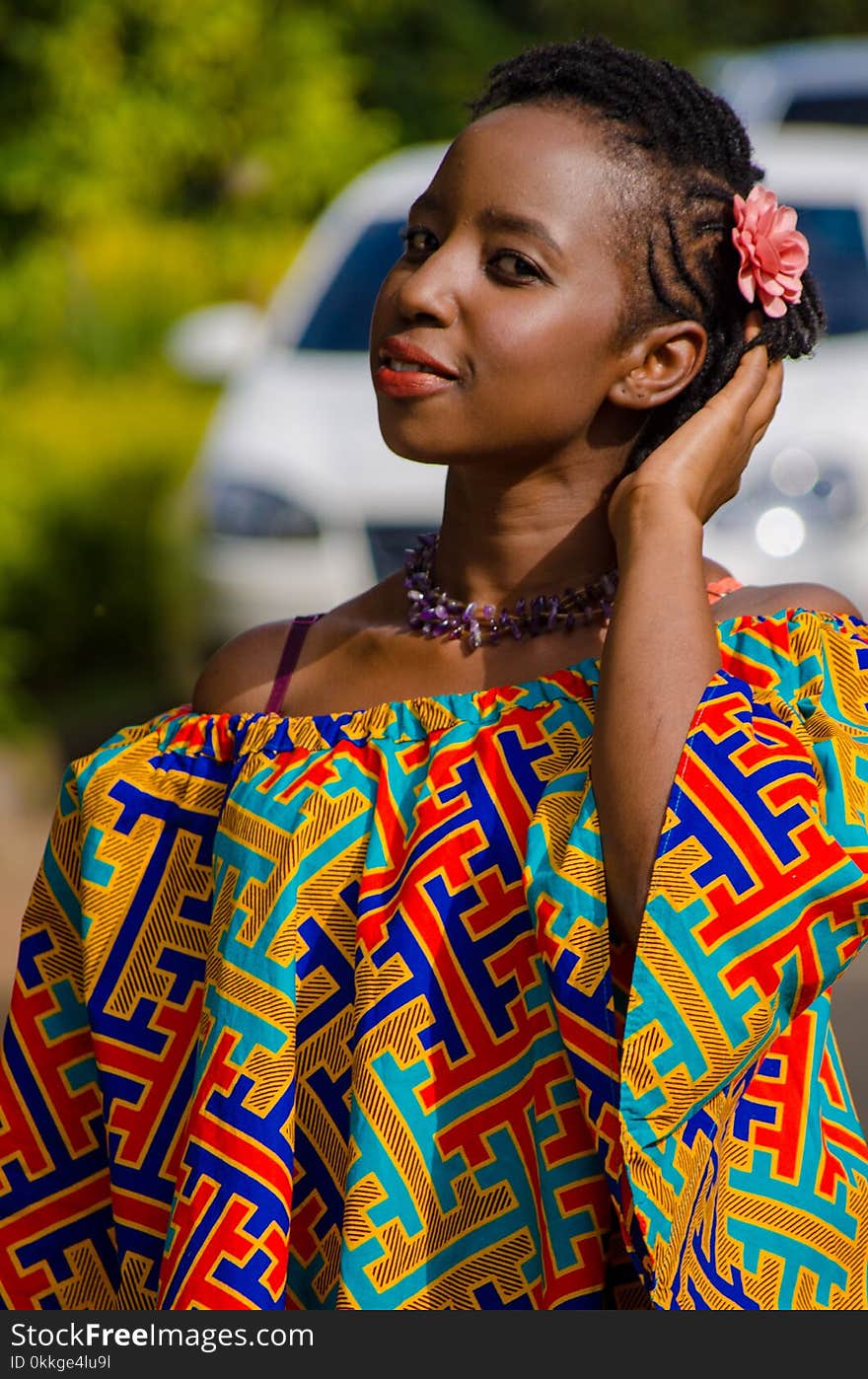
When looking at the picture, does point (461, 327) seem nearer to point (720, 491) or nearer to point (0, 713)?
point (720, 491)

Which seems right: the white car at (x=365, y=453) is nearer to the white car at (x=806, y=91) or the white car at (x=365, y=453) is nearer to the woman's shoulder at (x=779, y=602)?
the white car at (x=806, y=91)

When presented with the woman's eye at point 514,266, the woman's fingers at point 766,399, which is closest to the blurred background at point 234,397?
the woman's fingers at point 766,399

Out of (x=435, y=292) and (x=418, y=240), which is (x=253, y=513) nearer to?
(x=418, y=240)

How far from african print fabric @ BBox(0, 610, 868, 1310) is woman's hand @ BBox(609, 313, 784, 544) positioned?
15 centimetres

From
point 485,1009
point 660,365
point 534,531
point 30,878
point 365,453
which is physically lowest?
point 30,878

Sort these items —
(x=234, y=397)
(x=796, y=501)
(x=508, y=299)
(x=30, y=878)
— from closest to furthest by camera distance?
(x=508, y=299)
(x=796, y=501)
(x=30, y=878)
(x=234, y=397)

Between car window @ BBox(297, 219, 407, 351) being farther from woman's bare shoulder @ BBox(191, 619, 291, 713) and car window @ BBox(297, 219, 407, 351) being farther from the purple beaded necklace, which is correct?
the purple beaded necklace

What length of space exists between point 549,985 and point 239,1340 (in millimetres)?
447

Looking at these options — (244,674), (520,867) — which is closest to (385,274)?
(244,674)

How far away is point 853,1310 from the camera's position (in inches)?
73.6

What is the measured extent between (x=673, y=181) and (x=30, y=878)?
15.2ft

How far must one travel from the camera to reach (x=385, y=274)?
6816 millimetres

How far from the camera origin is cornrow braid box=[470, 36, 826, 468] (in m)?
1.94

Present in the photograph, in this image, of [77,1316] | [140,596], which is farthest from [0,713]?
[77,1316]
